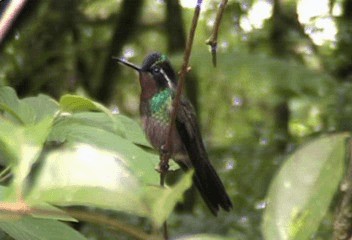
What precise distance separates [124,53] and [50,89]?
0.75 metres

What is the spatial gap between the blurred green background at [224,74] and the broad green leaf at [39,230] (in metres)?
2.48

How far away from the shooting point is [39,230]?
0.98m

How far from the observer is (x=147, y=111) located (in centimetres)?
319

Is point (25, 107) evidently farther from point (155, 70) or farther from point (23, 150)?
point (155, 70)

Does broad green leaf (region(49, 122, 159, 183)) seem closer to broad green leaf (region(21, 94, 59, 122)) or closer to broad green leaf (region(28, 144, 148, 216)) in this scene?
broad green leaf (region(21, 94, 59, 122))

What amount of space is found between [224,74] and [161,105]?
0.65m

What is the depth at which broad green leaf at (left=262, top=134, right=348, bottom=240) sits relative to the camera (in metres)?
0.55

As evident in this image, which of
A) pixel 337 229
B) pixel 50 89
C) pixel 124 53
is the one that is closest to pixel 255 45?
pixel 124 53

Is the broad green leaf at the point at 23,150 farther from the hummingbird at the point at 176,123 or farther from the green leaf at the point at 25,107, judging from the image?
the hummingbird at the point at 176,123

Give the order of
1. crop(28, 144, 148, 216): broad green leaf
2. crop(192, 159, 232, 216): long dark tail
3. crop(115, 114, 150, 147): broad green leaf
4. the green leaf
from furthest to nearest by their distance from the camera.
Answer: crop(192, 159, 232, 216): long dark tail < crop(115, 114, 150, 147): broad green leaf < the green leaf < crop(28, 144, 148, 216): broad green leaf

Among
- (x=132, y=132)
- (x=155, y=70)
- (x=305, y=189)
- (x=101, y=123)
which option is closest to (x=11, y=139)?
(x=305, y=189)

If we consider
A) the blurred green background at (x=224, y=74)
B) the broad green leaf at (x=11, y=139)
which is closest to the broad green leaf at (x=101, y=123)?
the broad green leaf at (x=11, y=139)

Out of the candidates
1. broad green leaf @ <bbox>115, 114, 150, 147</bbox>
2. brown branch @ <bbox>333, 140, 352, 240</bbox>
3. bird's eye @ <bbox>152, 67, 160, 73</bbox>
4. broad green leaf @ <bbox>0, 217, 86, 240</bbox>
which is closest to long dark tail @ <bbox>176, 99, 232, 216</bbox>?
bird's eye @ <bbox>152, 67, 160, 73</bbox>

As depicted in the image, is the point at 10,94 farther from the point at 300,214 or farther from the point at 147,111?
the point at 147,111
